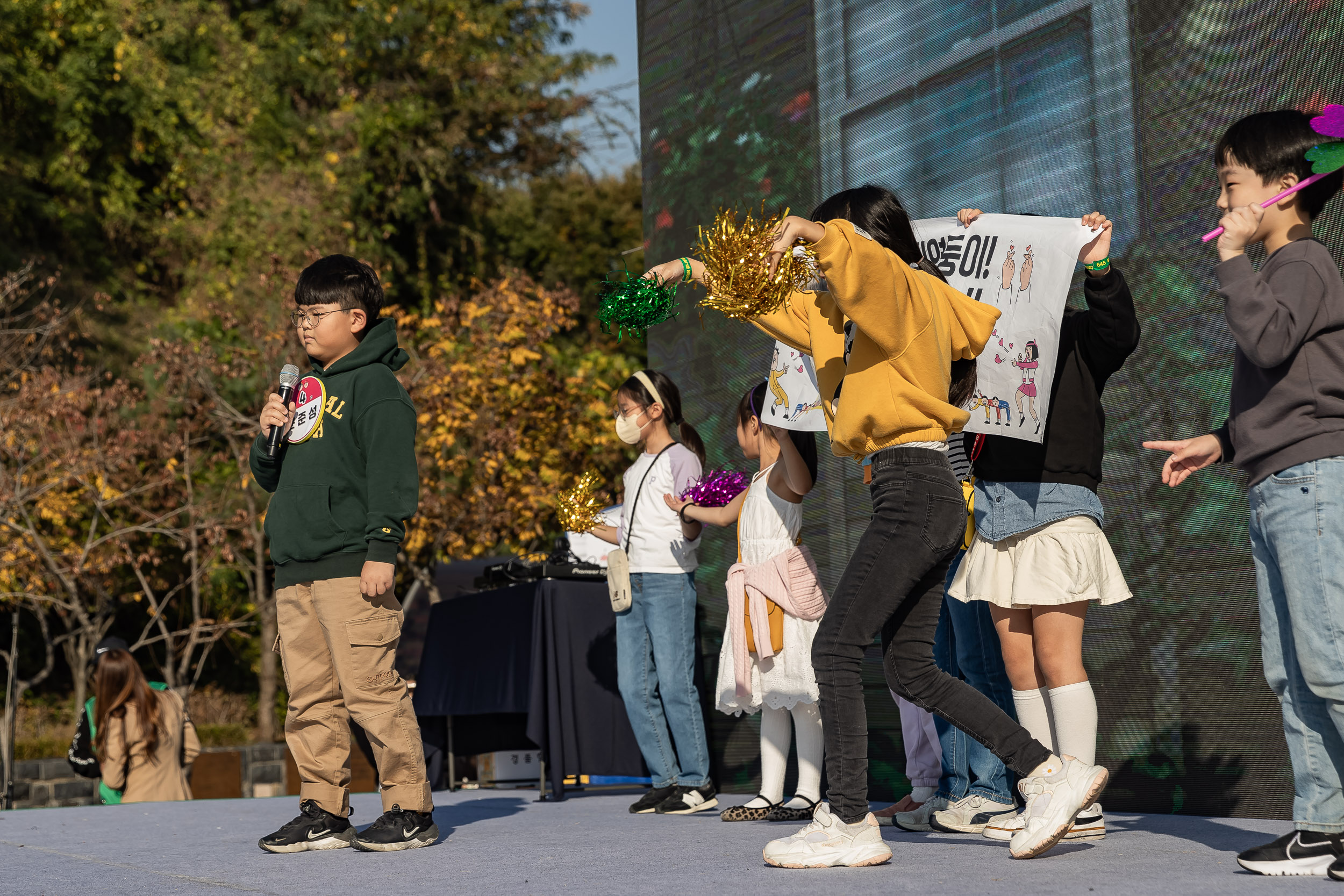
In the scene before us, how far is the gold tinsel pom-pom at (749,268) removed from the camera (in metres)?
2.60

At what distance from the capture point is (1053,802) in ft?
8.82

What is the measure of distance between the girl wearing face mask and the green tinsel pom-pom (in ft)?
6.17

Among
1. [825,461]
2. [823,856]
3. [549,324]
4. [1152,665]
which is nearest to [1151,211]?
[1152,665]

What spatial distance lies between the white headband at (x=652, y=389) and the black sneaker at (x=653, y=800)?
5.04 feet

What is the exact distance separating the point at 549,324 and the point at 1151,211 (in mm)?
8105

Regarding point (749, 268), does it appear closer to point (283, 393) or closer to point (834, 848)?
point (834, 848)

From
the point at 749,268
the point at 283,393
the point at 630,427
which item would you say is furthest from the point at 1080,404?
the point at 283,393

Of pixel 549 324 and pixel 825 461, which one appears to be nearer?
pixel 825 461

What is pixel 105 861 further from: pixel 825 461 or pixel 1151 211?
pixel 1151 211

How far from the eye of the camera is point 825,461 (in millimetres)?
5418

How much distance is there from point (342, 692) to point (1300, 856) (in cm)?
246

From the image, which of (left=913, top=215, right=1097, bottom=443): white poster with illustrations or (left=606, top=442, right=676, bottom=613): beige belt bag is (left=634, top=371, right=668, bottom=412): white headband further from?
(left=913, top=215, right=1097, bottom=443): white poster with illustrations

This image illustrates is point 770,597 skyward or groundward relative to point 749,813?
skyward

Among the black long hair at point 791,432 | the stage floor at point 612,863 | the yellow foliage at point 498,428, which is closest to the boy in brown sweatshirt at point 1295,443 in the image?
the stage floor at point 612,863
